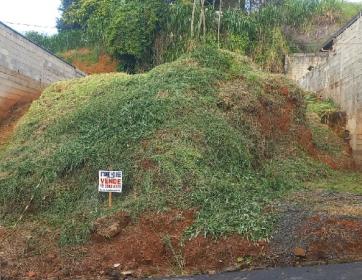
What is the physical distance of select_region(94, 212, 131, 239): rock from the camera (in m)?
7.43

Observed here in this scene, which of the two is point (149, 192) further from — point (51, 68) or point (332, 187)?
point (51, 68)

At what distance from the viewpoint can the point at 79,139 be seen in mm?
10141

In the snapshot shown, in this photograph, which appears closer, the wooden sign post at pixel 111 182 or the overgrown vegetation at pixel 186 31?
the wooden sign post at pixel 111 182

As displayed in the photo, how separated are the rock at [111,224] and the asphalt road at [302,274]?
59.1 inches

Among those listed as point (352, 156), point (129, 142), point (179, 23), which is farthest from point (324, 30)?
point (129, 142)

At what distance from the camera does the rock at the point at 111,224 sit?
24.4 ft

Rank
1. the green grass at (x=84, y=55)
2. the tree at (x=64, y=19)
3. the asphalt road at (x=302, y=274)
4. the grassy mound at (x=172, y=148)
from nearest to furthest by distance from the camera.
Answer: the asphalt road at (x=302, y=274) → the grassy mound at (x=172, y=148) → the green grass at (x=84, y=55) → the tree at (x=64, y=19)

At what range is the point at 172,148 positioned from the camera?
9.17 metres

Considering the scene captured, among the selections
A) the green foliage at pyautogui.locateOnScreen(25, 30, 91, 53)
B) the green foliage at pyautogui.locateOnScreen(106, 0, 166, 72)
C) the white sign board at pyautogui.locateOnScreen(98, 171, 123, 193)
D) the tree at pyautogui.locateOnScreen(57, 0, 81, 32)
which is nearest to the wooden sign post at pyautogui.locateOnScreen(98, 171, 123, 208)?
the white sign board at pyautogui.locateOnScreen(98, 171, 123, 193)

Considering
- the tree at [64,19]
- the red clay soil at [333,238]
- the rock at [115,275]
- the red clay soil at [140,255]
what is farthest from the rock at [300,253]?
the tree at [64,19]

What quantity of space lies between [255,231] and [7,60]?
9.85 meters

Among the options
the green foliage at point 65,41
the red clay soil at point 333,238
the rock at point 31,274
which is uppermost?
the green foliage at point 65,41

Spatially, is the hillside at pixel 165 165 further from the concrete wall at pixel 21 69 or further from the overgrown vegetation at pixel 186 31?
the overgrown vegetation at pixel 186 31

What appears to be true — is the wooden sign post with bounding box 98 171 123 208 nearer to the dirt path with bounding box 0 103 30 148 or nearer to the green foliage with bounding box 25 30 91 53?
the dirt path with bounding box 0 103 30 148
